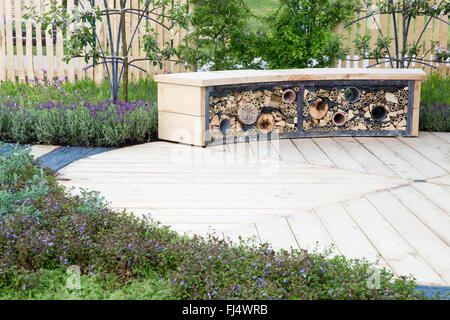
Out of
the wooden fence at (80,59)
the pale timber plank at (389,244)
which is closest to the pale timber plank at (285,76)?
the wooden fence at (80,59)

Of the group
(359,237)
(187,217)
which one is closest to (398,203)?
(359,237)

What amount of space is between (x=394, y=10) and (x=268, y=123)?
6.99 feet

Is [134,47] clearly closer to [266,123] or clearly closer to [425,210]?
[266,123]

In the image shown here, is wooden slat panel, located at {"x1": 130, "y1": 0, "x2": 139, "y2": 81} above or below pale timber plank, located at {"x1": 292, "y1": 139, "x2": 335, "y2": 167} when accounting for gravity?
above

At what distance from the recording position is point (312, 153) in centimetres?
532

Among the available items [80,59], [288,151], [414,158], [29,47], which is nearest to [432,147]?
[414,158]

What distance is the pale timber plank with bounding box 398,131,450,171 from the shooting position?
16.8 feet

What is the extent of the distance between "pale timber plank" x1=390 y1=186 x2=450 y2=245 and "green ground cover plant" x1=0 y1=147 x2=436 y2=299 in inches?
30.1

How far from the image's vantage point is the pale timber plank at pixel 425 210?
11.3 feet

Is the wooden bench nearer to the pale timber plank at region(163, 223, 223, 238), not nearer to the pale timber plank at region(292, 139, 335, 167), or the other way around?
the pale timber plank at region(292, 139, 335, 167)

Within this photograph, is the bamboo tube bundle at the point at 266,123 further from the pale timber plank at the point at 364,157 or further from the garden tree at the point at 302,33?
the garden tree at the point at 302,33

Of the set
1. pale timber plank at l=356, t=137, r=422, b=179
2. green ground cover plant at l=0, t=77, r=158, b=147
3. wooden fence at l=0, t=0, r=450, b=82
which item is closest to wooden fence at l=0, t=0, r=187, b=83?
wooden fence at l=0, t=0, r=450, b=82

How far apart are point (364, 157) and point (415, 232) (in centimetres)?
185

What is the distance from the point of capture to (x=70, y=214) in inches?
126
